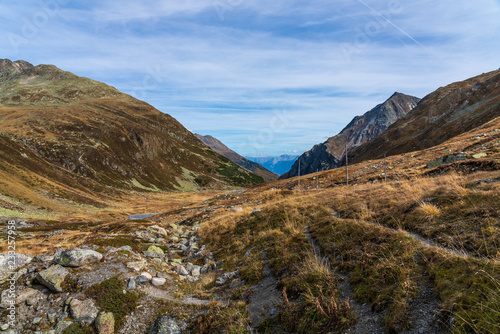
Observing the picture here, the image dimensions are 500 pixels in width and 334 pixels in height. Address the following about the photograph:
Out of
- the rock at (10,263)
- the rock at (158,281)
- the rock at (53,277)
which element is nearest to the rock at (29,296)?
the rock at (53,277)

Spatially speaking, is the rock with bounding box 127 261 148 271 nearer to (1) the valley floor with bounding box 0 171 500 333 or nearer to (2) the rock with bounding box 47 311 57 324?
(1) the valley floor with bounding box 0 171 500 333

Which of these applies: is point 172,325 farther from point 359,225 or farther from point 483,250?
point 483,250

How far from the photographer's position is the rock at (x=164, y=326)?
1014 centimetres

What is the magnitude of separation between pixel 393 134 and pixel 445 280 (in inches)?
6835

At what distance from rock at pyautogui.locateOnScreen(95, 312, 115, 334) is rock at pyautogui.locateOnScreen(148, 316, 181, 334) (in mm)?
1599

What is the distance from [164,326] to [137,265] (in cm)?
552

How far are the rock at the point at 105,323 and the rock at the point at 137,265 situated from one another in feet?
12.1

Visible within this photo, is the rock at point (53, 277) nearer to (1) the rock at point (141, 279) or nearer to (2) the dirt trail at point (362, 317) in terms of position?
(1) the rock at point (141, 279)

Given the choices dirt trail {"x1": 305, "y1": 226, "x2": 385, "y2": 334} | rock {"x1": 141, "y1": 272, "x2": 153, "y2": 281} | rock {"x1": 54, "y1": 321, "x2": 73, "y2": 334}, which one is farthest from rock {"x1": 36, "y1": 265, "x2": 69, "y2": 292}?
dirt trail {"x1": 305, "y1": 226, "x2": 385, "y2": 334}

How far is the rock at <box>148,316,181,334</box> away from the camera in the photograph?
33.3 ft

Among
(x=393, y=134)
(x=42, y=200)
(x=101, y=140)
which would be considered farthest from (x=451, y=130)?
(x=101, y=140)

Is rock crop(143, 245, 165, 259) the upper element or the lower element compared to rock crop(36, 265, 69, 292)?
lower

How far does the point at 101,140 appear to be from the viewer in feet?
604

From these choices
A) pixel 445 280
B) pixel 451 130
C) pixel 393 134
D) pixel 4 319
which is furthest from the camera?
pixel 393 134
